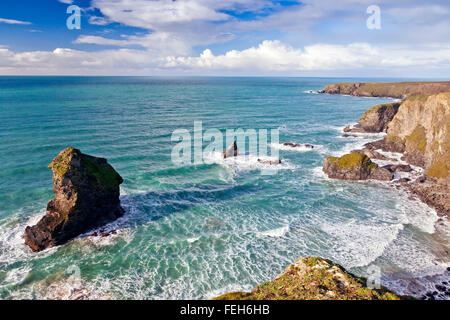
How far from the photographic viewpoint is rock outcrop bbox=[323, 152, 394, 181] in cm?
4544

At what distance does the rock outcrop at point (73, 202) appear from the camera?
29.2 m

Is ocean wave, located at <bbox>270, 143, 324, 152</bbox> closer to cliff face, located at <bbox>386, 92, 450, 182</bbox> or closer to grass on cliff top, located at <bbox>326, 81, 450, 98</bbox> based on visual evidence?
cliff face, located at <bbox>386, 92, 450, 182</bbox>

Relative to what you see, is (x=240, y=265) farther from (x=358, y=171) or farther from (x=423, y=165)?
(x=423, y=165)

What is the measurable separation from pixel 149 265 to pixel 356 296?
18.4 meters

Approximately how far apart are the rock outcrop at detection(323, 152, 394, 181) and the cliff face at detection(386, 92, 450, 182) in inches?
264

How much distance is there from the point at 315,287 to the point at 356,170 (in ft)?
113

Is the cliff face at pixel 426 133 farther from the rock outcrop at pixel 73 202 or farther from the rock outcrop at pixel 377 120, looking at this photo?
the rock outcrop at pixel 73 202

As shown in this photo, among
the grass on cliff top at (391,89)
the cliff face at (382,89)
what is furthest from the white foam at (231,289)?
the grass on cliff top at (391,89)

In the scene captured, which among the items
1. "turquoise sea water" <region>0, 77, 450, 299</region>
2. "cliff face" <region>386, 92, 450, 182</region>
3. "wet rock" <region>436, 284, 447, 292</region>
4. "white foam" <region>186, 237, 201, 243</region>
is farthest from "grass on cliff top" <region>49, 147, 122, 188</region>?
"cliff face" <region>386, 92, 450, 182</region>

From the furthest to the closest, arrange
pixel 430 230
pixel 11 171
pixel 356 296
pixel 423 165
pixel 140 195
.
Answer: pixel 423 165, pixel 11 171, pixel 140 195, pixel 430 230, pixel 356 296

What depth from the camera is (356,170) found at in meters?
45.4

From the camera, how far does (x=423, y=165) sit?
50.1 metres

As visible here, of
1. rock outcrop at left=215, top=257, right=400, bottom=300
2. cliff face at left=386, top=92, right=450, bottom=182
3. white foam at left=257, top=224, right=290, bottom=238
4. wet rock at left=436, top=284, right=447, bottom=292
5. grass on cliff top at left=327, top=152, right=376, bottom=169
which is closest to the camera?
rock outcrop at left=215, top=257, right=400, bottom=300
